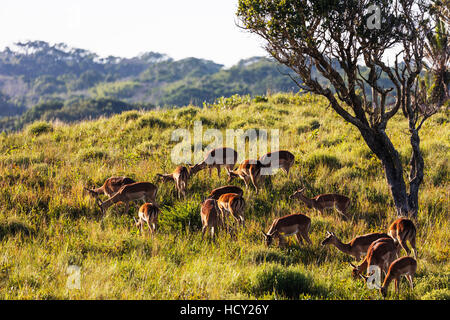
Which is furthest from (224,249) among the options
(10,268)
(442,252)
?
(442,252)

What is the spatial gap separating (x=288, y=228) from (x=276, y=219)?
30 cm

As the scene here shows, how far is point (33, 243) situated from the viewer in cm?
720

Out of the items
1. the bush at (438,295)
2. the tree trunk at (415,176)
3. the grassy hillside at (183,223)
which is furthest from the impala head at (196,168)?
the bush at (438,295)

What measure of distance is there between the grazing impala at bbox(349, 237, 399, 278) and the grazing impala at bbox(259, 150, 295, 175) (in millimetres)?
4590

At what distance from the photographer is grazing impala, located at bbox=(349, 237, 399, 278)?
6.00 metres

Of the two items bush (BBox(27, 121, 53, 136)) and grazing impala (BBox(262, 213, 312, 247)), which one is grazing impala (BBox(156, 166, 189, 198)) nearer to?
grazing impala (BBox(262, 213, 312, 247))

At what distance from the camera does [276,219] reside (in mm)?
7355

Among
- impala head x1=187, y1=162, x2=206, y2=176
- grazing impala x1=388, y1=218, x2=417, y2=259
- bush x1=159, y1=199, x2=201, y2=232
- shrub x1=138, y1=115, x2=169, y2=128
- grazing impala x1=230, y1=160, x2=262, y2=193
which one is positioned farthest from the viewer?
shrub x1=138, y1=115, x2=169, y2=128

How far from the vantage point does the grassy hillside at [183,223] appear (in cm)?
567

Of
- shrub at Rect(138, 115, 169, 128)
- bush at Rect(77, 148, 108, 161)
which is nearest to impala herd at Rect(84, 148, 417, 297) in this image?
bush at Rect(77, 148, 108, 161)

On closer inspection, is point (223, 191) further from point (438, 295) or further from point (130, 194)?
point (438, 295)

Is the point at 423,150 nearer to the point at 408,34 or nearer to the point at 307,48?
the point at 408,34

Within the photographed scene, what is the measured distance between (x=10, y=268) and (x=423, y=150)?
11794mm

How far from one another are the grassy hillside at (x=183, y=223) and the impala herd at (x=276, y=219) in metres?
0.26
